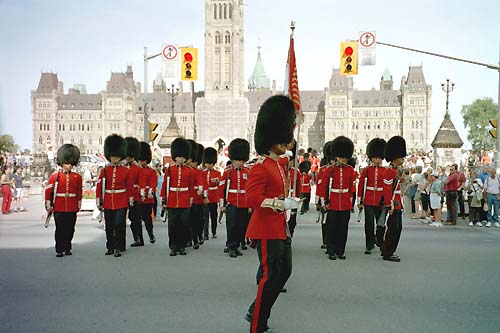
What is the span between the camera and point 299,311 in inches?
233

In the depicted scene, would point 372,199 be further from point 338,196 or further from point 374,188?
point 338,196

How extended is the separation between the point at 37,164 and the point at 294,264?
26489 millimetres

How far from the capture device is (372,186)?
988 centimetres

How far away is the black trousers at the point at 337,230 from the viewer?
363 inches

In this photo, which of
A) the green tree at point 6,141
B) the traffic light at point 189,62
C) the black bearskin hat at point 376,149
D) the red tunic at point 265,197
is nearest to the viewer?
the red tunic at point 265,197

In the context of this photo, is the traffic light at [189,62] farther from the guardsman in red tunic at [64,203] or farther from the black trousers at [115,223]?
the black trousers at [115,223]

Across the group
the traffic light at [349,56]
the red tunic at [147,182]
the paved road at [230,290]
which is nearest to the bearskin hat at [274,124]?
the paved road at [230,290]

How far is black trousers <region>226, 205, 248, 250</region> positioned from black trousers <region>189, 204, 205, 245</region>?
804 mm

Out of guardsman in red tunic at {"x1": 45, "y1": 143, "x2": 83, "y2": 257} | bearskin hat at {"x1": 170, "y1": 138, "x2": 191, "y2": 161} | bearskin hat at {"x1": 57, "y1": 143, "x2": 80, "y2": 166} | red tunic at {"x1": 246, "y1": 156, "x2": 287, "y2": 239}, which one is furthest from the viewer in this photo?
bearskin hat at {"x1": 170, "y1": 138, "x2": 191, "y2": 161}

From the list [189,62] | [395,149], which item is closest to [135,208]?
[395,149]

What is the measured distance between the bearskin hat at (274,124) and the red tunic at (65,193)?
497 cm

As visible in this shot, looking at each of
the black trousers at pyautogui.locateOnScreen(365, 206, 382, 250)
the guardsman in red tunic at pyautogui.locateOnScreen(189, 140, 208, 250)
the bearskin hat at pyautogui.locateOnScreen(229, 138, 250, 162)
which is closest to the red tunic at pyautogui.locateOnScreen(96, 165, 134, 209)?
the guardsman in red tunic at pyautogui.locateOnScreen(189, 140, 208, 250)

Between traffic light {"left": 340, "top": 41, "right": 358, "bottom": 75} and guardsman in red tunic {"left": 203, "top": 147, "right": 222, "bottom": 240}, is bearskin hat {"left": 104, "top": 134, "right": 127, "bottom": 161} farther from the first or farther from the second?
traffic light {"left": 340, "top": 41, "right": 358, "bottom": 75}

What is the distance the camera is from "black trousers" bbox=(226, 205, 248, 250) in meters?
9.48
